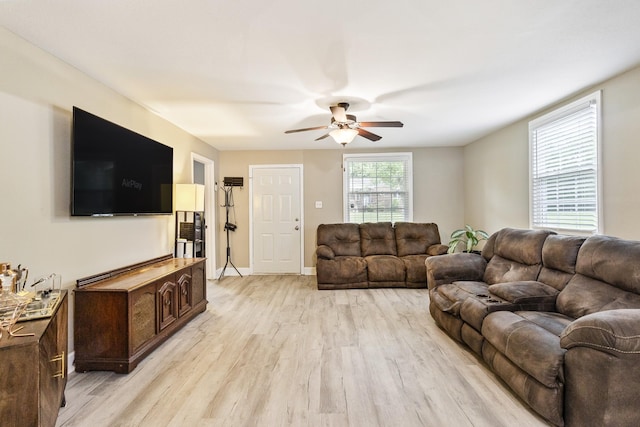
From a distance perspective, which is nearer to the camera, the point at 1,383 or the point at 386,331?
the point at 1,383

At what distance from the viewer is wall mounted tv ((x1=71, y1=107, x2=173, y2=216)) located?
2314 millimetres

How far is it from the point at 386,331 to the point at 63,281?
2800 millimetres

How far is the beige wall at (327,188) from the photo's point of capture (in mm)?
5691

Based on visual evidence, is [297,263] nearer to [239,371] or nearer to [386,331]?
[386,331]

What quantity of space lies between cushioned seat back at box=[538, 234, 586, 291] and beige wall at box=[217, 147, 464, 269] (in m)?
3.07

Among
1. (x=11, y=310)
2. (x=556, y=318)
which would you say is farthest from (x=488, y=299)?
(x=11, y=310)

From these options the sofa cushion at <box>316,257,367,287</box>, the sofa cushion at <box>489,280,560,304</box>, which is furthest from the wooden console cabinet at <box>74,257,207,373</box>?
the sofa cushion at <box>489,280,560,304</box>

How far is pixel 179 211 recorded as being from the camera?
12.6ft

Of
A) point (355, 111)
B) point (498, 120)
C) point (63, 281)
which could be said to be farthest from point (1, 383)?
point (498, 120)

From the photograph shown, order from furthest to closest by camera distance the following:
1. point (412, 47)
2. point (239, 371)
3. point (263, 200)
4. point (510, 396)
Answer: point (263, 200), point (239, 371), point (412, 47), point (510, 396)

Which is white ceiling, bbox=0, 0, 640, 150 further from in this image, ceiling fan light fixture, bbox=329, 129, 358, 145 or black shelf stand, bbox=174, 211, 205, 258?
black shelf stand, bbox=174, 211, 205, 258

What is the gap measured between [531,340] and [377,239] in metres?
3.47

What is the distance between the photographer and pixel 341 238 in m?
5.25

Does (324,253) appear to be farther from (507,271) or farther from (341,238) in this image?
(507,271)
